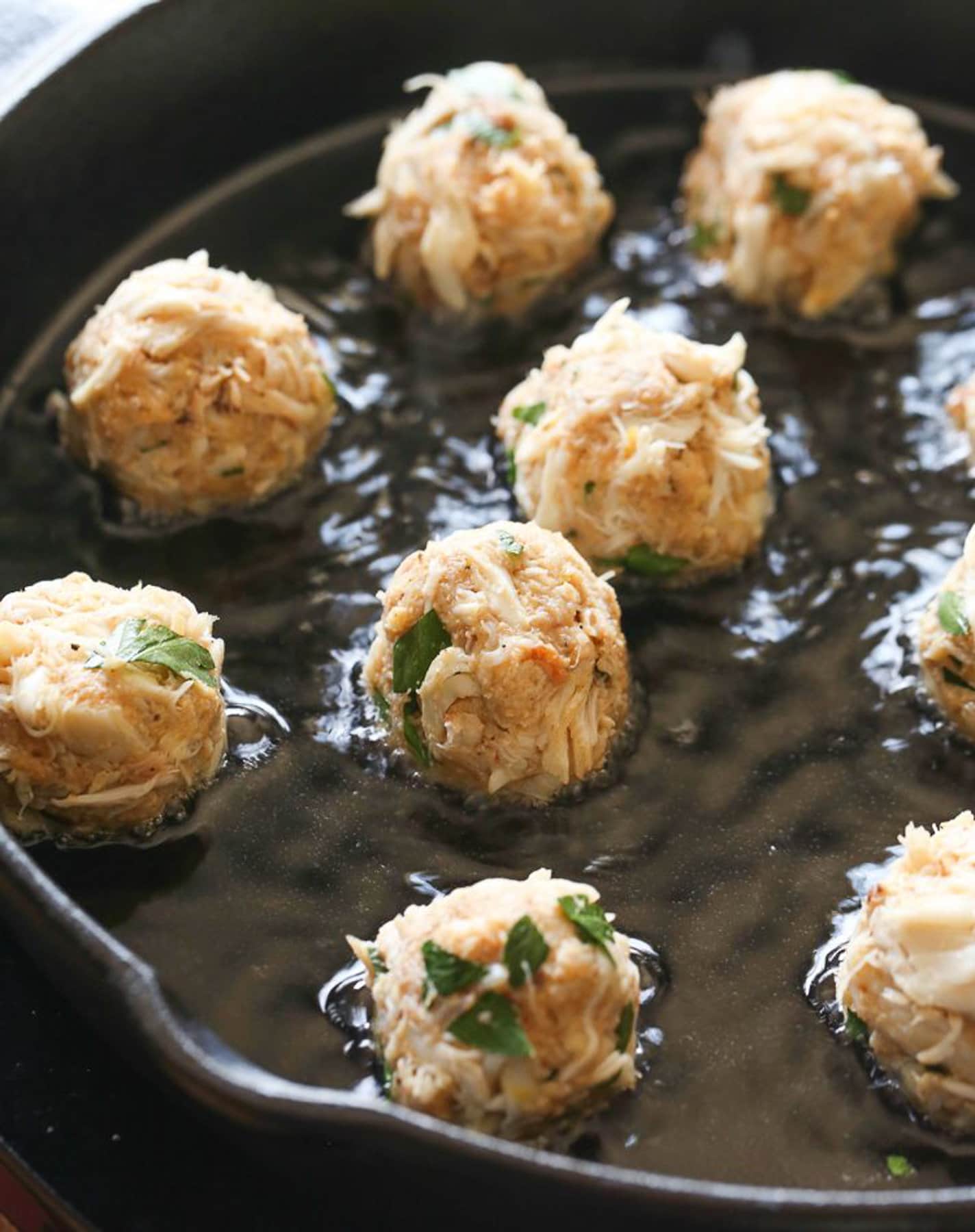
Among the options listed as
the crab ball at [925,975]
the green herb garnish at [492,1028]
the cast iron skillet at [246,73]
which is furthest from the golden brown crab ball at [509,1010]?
the cast iron skillet at [246,73]

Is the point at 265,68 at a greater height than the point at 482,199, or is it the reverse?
the point at 265,68

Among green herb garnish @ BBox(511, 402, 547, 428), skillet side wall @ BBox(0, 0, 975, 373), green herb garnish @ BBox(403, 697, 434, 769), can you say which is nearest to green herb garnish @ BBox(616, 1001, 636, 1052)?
green herb garnish @ BBox(403, 697, 434, 769)

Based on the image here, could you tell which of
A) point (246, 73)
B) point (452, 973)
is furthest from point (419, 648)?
point (246, 73)

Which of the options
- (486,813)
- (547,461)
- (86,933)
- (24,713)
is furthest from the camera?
(547,461)

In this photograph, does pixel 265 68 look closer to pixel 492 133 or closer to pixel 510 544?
pixel 492 133

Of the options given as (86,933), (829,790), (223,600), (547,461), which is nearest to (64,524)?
(223,600)

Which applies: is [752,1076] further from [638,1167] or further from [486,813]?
[486,813]
